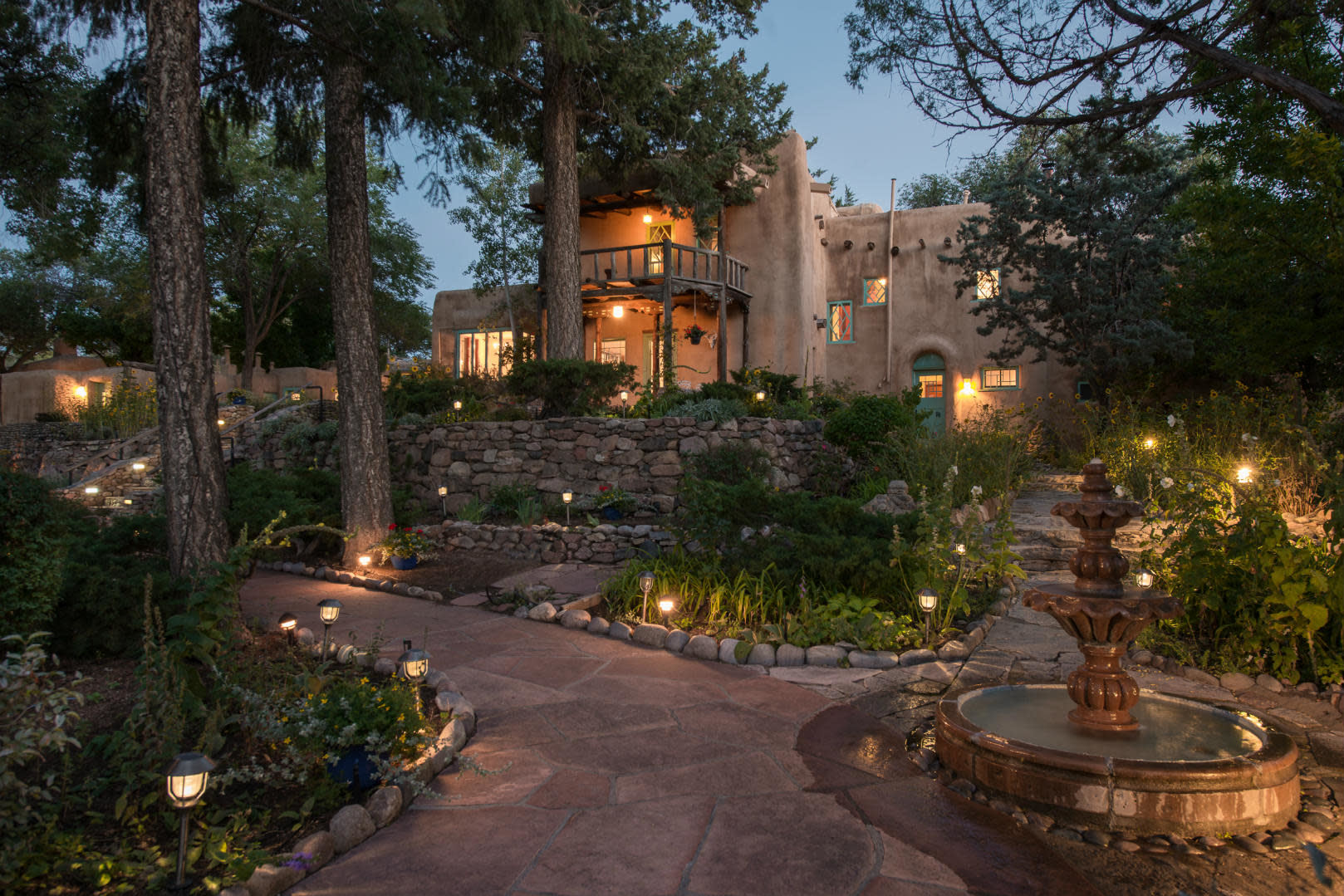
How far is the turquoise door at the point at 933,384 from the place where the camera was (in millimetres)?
17438

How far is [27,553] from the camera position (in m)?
4.16

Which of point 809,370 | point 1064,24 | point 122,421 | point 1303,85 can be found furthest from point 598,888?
point 122,421

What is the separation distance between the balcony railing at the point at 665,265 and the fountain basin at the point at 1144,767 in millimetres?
12147

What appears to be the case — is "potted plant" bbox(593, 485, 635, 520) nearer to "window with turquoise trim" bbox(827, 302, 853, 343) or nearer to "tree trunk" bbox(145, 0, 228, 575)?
"tree trunk" bbox(145, 0, 228, 575)

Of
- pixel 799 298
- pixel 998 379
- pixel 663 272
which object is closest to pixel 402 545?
pixel 663 272

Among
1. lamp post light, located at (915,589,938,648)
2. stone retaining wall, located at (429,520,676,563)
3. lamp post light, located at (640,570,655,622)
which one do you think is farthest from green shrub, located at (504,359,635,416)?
lamp post light, located at (915,589,938,648)

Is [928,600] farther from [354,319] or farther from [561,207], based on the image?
[561,207]

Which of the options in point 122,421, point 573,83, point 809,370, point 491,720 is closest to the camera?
point 491,720

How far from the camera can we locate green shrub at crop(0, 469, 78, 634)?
409cm

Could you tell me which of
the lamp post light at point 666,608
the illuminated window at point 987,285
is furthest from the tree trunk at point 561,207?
the illuminated window at point 987,285

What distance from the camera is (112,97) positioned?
7.48 meters

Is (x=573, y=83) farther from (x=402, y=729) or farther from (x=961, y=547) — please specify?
(x=402, y=729)

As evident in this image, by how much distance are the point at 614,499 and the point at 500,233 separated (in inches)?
454

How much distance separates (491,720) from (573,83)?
38.7 ft
